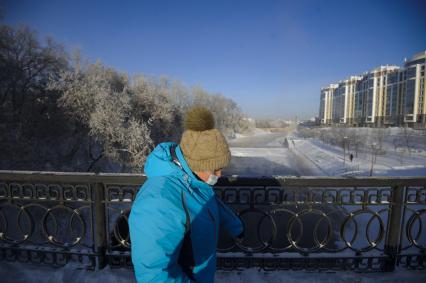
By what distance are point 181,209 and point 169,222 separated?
78 mm

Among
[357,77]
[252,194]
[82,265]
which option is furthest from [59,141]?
[357,77]

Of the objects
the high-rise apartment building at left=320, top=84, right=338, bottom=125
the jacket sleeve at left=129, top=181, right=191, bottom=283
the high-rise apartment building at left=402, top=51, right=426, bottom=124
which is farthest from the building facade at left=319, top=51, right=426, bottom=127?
the jacket sleeve at left=129, top=181, right=191, bottom=283

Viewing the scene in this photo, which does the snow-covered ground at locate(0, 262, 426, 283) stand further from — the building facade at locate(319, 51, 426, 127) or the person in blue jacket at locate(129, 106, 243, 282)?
the building facade at locate(319, 51, 426, 127)

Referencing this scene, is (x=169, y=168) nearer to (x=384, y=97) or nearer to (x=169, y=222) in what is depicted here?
(x=169, y=222)

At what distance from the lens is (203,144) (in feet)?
3.85

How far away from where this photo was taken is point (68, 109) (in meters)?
12.0

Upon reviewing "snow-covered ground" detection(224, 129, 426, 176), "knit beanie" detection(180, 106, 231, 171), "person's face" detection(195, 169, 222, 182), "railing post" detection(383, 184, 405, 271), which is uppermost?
"knit beanie" detection(180, 106, 231, 171)

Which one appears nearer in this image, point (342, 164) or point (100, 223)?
point (100, 223)

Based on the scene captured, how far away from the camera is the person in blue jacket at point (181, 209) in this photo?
0.97 meters

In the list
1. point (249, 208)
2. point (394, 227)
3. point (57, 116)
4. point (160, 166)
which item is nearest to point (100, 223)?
point (249, 208)

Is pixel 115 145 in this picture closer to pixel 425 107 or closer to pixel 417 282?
pixel 417 282

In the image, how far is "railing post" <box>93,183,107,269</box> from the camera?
7.65 ft

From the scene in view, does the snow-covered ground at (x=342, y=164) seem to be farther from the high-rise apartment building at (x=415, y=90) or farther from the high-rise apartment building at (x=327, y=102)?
the high-rise apartment building at (x=327, y=102)

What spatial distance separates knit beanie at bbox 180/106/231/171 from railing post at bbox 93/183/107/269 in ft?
4.98
